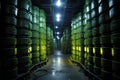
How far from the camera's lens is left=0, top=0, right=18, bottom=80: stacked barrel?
515cm

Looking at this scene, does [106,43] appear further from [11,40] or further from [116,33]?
[11,40]

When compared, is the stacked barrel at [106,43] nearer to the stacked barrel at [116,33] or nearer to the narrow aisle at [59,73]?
the stacked barrel at [116,33]

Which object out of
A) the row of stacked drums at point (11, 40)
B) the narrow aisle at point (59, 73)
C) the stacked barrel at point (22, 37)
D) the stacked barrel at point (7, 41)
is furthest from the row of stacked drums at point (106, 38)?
the stacked barrel at point (7, 41)

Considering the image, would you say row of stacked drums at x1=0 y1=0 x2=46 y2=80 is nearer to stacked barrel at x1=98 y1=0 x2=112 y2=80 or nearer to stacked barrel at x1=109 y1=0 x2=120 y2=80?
stacked barrel at x1=98 y1=0 x2=112 y2=80

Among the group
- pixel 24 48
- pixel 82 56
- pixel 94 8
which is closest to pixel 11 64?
pixel 24 48

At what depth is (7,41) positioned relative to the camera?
17.3 feet

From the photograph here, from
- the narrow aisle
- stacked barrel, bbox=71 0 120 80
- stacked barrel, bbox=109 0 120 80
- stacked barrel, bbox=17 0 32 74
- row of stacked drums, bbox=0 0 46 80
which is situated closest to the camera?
stacked barrel, bbox=109 0 120 80

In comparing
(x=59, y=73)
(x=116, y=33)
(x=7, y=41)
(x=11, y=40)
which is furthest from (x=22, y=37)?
(x=116, y=33)

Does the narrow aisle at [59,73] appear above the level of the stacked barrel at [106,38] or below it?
below

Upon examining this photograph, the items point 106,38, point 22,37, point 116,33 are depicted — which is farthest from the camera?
point 22,37

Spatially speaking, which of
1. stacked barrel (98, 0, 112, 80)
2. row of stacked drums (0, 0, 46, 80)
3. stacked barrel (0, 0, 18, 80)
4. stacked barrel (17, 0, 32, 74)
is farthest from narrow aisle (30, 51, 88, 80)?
stacked barrel (98, 0, 112, 80)

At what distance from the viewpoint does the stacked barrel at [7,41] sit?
5148mm

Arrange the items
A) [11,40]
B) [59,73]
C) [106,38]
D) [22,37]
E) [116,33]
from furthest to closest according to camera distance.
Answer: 1. [59,73]
2. [22,37]
3. [11,40]
4. [106,38]
5. [116,33]

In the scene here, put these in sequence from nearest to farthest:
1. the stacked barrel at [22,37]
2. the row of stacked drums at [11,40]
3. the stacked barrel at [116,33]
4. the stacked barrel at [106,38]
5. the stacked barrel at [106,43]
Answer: the stacked barrel at [116,33]
the stacked barrel at [106,38]
the stacked barrel at [106,43]
the row of stacked drums at [11,40]
the stacked barrel at [22,37]
